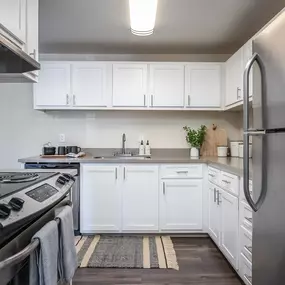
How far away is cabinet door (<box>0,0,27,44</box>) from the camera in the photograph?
1.87 metres

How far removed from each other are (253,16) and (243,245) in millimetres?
2063

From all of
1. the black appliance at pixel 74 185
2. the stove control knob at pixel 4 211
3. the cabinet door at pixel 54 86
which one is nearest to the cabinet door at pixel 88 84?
the cabinet door at pixel 54 86

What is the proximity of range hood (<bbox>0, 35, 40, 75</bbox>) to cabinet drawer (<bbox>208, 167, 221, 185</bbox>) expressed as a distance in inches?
80.3

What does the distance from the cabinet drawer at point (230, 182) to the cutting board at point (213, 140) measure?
1269mm

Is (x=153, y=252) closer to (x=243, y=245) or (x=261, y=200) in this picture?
(x=243, y=245)

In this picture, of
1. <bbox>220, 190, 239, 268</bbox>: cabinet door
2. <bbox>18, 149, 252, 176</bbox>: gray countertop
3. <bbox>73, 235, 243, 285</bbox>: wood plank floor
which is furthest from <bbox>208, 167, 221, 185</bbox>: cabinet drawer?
<bbox>73, 235, 243, 285</bbox>: wood plank floor

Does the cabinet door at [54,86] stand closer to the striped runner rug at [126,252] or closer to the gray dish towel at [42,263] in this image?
the striped runner rug at [126,252]

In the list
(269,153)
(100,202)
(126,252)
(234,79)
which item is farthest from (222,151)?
(269,153)

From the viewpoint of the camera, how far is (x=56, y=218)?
1.54 metres

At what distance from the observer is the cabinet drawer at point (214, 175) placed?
3262 millimetres

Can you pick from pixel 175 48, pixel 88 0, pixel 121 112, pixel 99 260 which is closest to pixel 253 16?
pixel 175 48

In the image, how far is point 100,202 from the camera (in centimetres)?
378

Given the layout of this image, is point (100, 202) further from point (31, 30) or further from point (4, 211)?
point (4, 211)

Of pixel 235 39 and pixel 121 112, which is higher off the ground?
pixel 235 39
